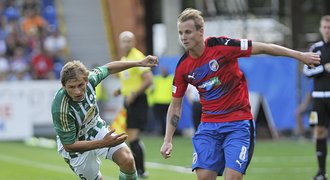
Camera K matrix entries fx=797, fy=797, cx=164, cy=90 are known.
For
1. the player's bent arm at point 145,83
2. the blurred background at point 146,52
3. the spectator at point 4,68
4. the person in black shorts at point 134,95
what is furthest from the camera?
the spectator at point 4,68

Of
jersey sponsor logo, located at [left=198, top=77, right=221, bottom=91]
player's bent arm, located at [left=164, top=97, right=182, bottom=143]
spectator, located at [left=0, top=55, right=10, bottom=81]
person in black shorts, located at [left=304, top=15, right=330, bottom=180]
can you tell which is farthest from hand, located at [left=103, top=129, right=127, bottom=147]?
spectator, located at [left=0, top=55, right=10, bottom=81]

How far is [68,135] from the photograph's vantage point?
8.30 metres

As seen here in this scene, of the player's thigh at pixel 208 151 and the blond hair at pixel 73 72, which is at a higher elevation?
the blond hair at pixel 73 72

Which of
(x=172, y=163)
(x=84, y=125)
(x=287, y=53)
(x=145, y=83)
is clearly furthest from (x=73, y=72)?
(x=172, y=163)

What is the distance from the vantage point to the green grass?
13.3 m

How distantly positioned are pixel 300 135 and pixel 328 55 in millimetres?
9653

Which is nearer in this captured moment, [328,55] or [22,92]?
[328,55]

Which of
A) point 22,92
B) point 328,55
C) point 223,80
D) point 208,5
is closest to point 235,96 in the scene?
point 223,80

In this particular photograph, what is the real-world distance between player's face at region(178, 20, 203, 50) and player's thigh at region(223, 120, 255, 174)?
0.94m

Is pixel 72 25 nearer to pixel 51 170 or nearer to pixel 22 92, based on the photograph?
pixel 22 92

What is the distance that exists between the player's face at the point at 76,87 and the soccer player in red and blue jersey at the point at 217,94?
970 millimetres

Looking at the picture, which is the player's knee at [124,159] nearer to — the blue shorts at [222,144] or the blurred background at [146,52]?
the blue shorts at [222,144]

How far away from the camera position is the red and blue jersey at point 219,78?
8.09 m

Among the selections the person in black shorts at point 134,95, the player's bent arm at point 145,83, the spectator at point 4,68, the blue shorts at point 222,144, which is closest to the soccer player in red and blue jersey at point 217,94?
the blue shorts at point 222,144
